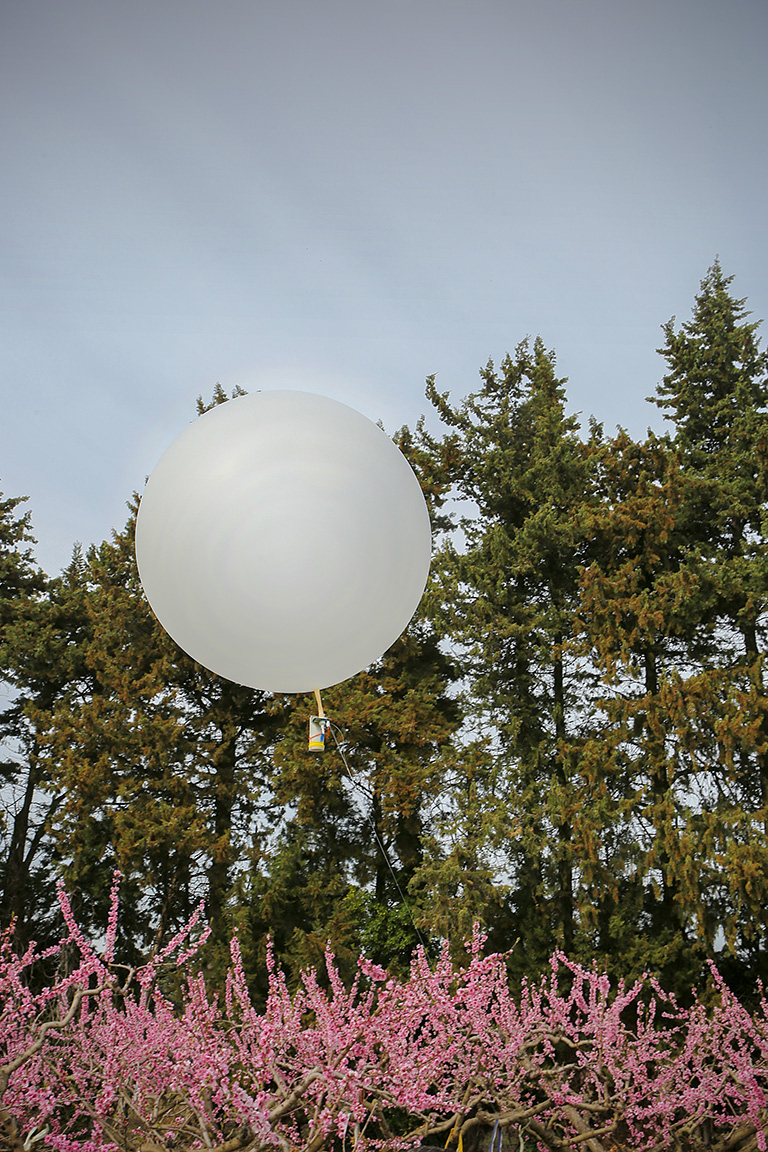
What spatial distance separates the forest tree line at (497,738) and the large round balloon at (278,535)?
6.26 meters

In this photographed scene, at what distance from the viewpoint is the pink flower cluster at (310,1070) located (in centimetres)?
277

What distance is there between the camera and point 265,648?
214 cm

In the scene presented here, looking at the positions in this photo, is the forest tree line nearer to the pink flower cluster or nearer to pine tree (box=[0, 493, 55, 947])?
pine tree (box=[0, 493, 55, 947])

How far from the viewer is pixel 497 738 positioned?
892 cm

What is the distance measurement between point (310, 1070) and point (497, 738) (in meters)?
6.60

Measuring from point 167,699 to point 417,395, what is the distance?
4.88m

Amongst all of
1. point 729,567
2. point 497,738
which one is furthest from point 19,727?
point 729,567

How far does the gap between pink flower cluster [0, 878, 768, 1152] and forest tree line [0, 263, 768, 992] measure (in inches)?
76.5

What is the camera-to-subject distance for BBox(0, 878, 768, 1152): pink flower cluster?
9.08 feet

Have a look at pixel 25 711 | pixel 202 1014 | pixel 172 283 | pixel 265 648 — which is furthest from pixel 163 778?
pixel 265 648

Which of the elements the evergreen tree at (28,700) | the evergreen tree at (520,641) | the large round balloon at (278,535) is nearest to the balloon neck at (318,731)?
the large round balloon at (278,535)

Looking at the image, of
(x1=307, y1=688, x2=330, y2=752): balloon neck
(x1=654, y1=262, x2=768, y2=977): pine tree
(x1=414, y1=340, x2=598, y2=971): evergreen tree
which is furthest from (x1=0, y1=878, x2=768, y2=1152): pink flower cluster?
(x1=414, y1=340, x2=598, y2=971): evergreen tree

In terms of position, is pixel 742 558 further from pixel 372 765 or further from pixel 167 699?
pixel 167 699

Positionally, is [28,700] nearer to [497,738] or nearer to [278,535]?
[497,738]
